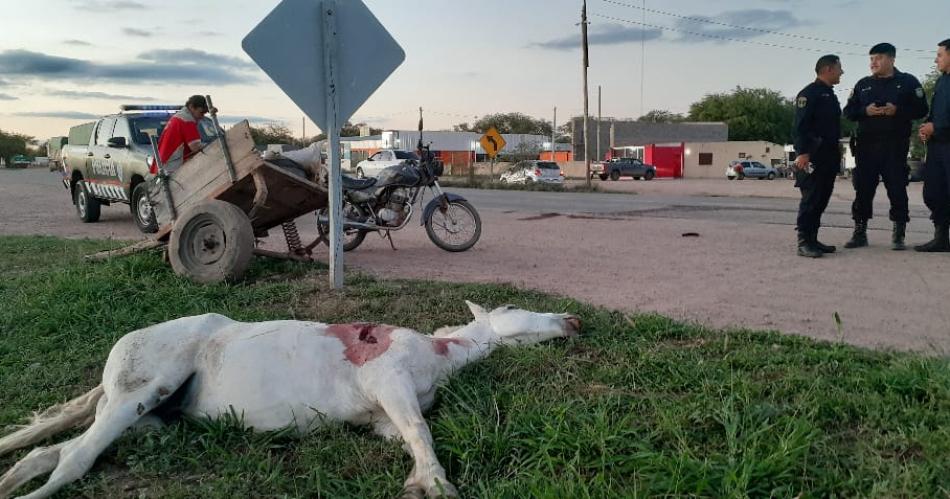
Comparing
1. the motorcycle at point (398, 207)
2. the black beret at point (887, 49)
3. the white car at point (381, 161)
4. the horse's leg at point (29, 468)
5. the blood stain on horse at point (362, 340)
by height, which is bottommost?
the horse's leg at point (29, 468)

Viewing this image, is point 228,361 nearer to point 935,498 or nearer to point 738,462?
point 738,462

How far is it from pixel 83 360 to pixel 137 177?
28.5 ft

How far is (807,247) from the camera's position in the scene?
815cm

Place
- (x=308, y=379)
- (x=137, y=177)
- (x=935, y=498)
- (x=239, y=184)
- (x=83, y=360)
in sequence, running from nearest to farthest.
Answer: (x=935, y=498) < (x=308, y=379) < (x=83, y=360) < (x=239, y=184) < (x=137, y=177)

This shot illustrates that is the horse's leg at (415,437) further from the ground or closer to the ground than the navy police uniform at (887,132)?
closer to the ground

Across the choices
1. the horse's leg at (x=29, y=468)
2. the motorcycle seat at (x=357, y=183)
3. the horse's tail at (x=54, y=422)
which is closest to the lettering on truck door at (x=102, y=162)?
the motorcycle seat at (x=357, y=183)

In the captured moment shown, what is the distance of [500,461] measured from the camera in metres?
2.82

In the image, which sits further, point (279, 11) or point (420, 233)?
point (420, 233)

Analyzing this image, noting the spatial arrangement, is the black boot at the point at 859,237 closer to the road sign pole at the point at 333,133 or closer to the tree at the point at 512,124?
the road sign pole at the point at 333,133

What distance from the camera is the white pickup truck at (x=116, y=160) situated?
11906 millimetres

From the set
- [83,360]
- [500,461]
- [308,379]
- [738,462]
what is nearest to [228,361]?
[308,379]

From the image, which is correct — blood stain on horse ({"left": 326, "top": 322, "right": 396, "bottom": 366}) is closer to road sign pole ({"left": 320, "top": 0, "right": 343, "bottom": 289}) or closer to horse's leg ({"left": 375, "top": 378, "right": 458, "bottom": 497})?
horse's leg ({"left": 375, "top": 378, "right": 458, "bottom": 497})

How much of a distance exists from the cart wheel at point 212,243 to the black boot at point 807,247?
5.62 metres

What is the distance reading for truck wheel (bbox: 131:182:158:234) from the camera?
1132 centimetres
